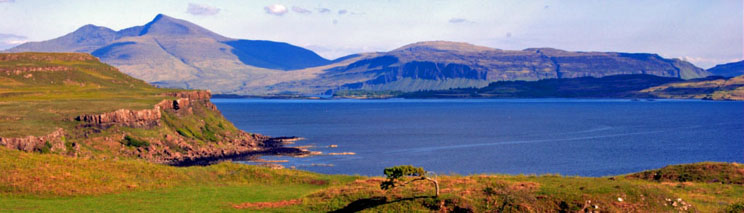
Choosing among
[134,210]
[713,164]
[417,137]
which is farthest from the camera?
[417,137]

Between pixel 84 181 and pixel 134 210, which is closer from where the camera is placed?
pixel 134 210

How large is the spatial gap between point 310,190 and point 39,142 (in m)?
57.0

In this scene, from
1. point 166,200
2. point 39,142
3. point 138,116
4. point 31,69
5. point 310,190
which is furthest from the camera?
point 31,69

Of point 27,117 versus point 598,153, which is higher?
point 27,117

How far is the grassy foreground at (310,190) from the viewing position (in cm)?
4050

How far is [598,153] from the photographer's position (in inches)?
5295

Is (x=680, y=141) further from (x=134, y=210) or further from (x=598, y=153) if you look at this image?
(x=134, y=210)

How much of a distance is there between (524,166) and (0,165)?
8554 centimetres

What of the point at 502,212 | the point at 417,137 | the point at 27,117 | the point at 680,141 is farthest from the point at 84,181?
the point at 680,141

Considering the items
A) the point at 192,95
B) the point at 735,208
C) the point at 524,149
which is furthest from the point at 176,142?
the point at 735,208

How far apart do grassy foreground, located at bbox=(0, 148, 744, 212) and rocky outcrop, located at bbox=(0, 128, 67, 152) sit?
96.8 feet

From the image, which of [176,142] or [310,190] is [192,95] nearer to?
[176,142]

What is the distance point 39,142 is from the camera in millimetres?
92188

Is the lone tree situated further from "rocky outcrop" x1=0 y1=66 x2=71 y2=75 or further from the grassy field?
"rocky outcrop" x1=0 y1=66 x2=71 y2=75
